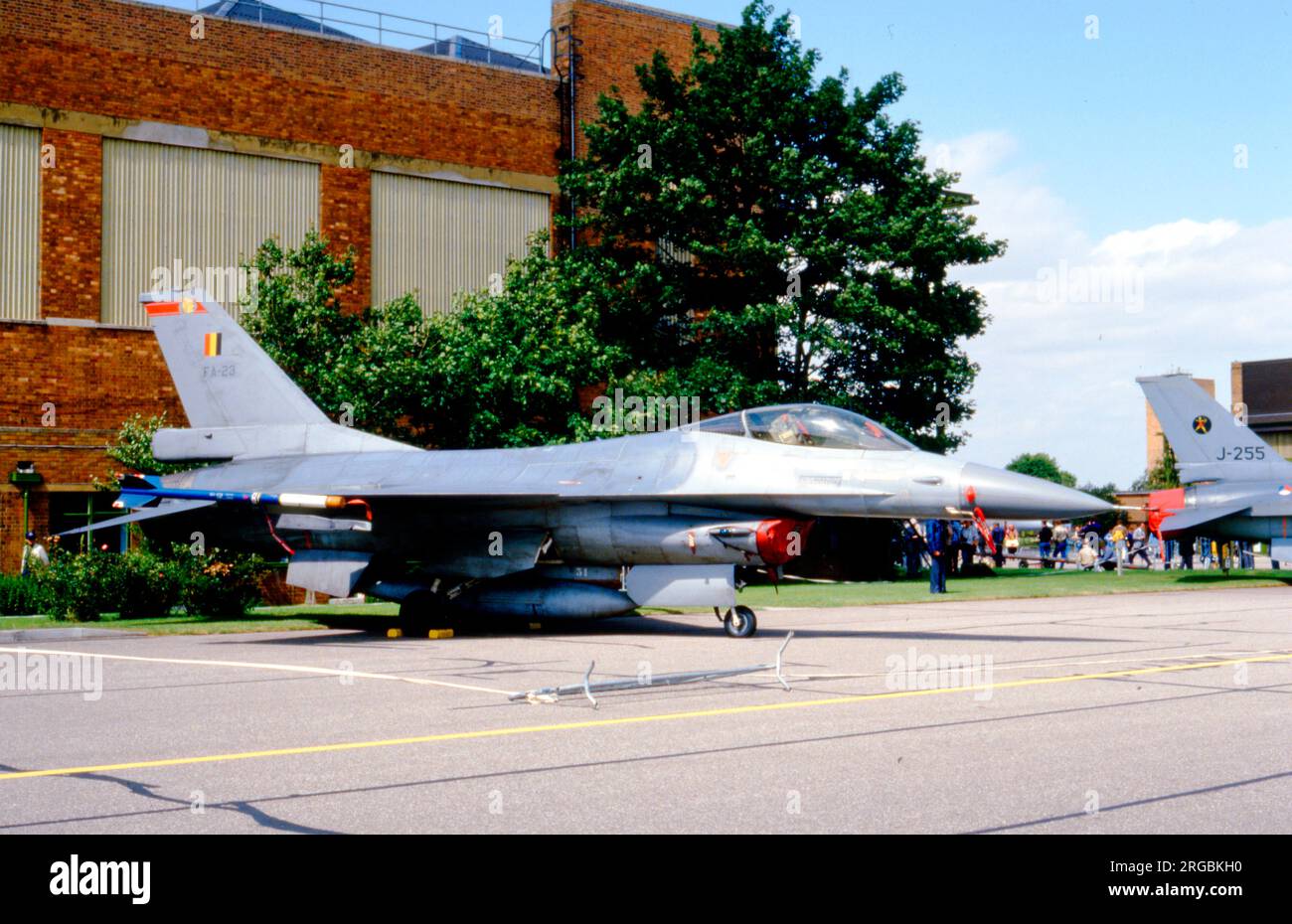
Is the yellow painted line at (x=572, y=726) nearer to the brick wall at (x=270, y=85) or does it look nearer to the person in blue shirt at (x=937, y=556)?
the person in blue shirt at (x=937, y=556)

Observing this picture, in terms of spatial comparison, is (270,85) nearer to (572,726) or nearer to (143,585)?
(143,585)

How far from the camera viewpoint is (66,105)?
2869 cm

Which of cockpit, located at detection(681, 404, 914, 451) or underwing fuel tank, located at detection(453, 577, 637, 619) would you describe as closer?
cockpit, located at detection(681, 404, 914, 451)

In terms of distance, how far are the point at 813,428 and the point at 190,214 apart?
20.2 m

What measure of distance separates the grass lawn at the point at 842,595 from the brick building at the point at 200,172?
6.47 m

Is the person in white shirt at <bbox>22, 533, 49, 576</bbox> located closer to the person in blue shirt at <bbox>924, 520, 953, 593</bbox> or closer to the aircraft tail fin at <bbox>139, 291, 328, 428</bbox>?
the aircraft tail fin at <bbox>139, 291, 328, 428</bbox>

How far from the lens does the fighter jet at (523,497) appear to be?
1525 centimetres

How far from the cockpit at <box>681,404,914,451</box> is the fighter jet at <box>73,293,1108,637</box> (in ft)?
0.08

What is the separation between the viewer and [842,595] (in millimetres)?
25812

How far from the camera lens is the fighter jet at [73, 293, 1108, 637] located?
1525 centimetres

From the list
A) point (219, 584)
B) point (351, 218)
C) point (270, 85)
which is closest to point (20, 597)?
point (219, 584)

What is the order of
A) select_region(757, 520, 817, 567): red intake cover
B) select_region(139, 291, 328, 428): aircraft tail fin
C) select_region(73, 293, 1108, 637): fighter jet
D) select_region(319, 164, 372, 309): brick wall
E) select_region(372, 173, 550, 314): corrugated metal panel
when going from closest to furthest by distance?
select_region(73, 293, 1108, 637): fighter jet → select_region(757, 520, 817, 567): red intake cover → select_region(139, 291, 328, 428): aircraft tail fin → select_region(319, 164, 372, 309): brick wall → select_region(372, 173, 550, 314): corrugated metal panel

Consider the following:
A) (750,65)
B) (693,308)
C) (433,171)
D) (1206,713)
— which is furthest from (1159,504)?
(1206,713)

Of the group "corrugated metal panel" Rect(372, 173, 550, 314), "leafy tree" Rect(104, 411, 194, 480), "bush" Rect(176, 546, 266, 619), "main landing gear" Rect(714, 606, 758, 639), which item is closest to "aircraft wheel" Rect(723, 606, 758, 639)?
"main landing gear" Rect(714, 606, 758, 639)
